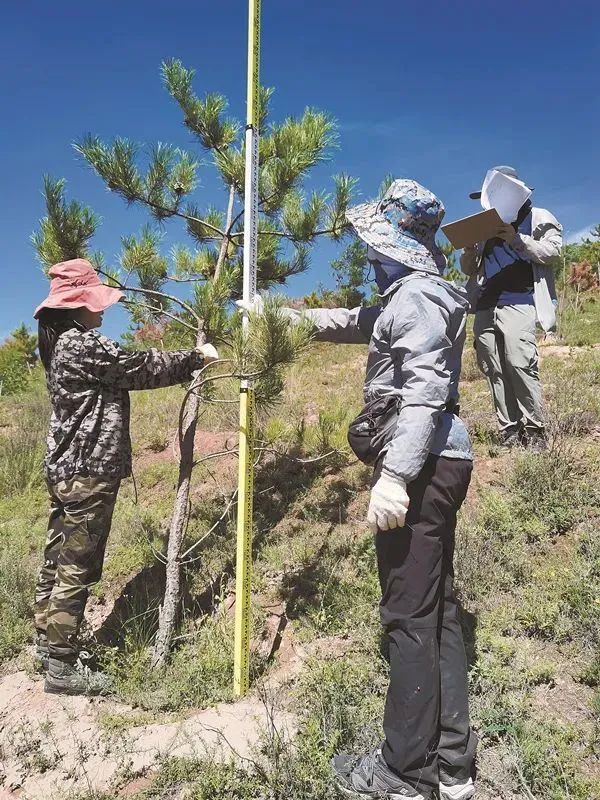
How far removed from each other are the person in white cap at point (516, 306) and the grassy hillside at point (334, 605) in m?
0.32

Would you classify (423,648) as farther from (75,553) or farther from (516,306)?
(516,306)

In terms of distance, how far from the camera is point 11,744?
2531mm

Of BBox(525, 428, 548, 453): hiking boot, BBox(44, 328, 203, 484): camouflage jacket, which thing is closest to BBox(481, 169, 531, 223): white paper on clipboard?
BBox(525, 428, 548, 453): hiking boot

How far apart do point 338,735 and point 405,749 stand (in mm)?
460

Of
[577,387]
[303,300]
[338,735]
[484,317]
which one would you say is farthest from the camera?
[303,300]

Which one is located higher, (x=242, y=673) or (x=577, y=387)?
(x=577, y=387)

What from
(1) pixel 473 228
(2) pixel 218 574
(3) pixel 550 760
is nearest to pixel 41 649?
(2) pixel 218 574

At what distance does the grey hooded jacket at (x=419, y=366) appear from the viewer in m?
1.81

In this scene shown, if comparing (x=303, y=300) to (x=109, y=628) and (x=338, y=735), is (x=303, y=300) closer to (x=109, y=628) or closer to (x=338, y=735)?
(x=109, y=628)

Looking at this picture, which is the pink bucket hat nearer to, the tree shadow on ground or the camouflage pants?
the camouflage pants

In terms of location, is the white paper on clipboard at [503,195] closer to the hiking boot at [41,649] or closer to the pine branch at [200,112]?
the pine branch at [200,112]

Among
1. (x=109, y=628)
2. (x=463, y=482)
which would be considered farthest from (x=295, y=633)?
(x=463, y=482)

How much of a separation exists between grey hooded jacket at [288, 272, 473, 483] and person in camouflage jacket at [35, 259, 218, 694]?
117 cm

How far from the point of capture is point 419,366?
182 centimetres
